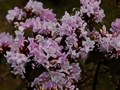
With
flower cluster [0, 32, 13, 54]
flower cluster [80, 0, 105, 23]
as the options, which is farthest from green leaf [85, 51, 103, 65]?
flower cluster [0, 32, 13, 54]

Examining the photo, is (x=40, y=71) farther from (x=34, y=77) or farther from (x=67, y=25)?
(x=67, y=25)

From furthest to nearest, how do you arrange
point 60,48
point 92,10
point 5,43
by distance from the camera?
point 5,43 < point 92,10 < point 60,48

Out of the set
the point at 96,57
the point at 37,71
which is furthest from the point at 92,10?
the point at 37,71

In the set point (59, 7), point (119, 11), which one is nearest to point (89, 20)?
point (119, 11)

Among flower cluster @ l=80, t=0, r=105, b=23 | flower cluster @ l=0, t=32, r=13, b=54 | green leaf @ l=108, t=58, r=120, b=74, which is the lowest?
green leaf @ l=108, t=58, r=120, b=74

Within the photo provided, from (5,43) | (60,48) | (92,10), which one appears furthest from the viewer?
(5,43)

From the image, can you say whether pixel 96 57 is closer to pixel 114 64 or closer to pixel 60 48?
pixel 114 64

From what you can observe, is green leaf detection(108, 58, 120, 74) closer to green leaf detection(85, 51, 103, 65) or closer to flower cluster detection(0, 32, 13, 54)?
green leaf detection(85, 51, 103, 65)

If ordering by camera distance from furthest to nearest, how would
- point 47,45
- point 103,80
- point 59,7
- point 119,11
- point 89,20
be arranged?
point 59,7 < point 103,80 < point 119,11 < point 89,20 < point 47,45

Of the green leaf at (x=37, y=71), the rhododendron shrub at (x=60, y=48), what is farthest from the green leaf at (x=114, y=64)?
the green leaf at (x=37, y=71)
